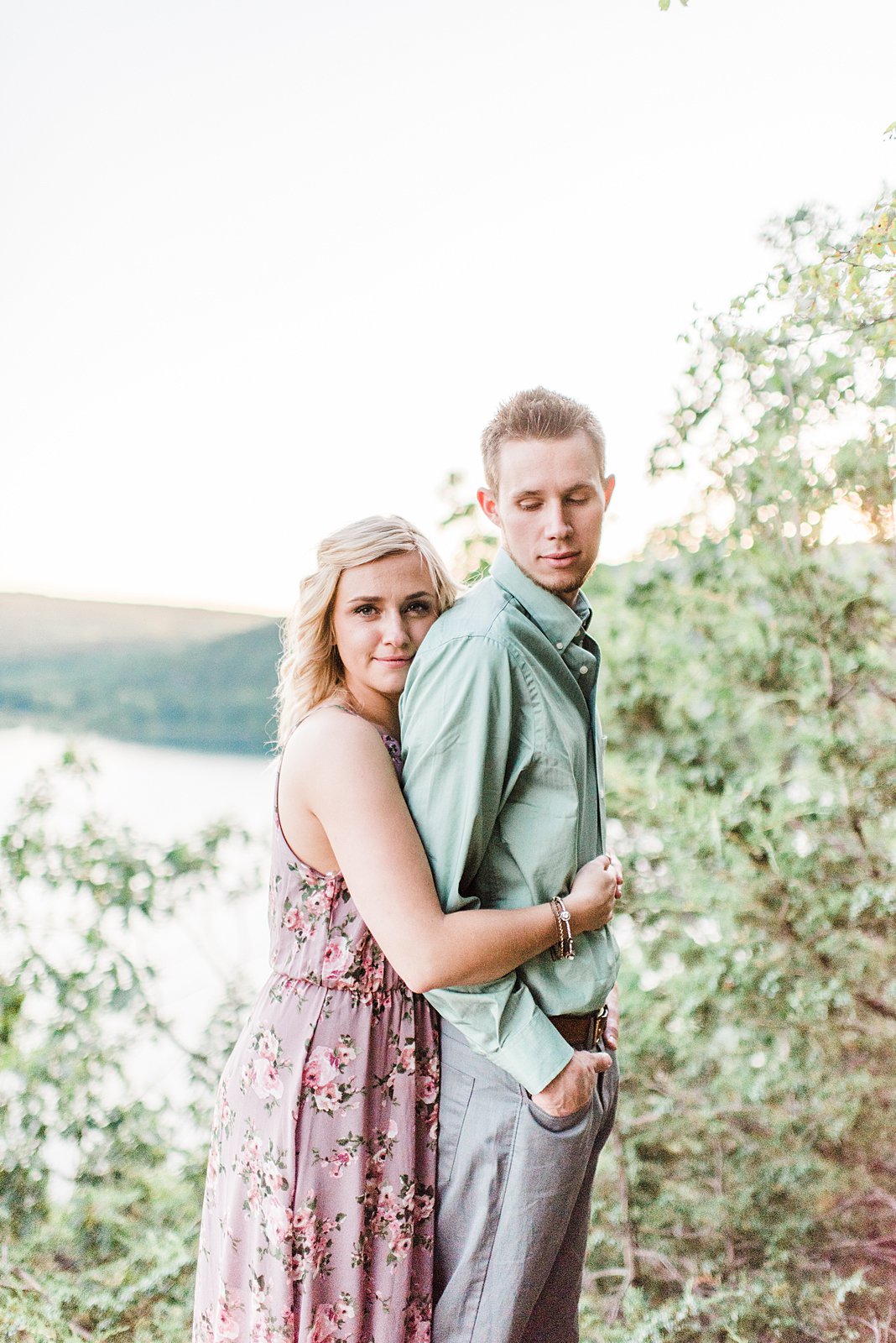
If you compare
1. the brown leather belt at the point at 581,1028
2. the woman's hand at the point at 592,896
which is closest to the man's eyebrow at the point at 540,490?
the woman's hand at the point at 592,896

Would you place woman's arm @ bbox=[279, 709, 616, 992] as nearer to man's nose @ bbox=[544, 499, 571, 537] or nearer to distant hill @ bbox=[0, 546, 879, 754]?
man's nose @ bbox=[544, 499, 571, 537]

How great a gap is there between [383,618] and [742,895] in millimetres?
1616

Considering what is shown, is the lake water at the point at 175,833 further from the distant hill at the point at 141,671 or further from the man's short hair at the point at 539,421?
the man's short hair at the point at 539,421

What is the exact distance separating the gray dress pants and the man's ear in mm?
788

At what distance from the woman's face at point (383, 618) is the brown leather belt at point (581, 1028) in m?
0.55

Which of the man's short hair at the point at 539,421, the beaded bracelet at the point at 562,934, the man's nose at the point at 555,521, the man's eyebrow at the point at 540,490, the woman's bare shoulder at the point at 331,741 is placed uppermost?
A: the man's short hair at the point at 539,421

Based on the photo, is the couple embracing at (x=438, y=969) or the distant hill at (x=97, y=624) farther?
the distant hill at (x=97, y=624)

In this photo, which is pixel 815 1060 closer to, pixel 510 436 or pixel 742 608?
pixel 742 608

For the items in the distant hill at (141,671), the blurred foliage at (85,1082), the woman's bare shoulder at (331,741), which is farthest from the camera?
the distant hill at (141,671)

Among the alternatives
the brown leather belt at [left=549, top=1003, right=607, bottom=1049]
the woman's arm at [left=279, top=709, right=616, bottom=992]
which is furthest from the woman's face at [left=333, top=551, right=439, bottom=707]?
the brown leather belt at [left=549, top=1003, right=607, bottom=1049]

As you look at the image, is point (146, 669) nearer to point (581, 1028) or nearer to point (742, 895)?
point (581, 1028)

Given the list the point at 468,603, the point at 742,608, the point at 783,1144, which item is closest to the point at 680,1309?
the point at 783,1144

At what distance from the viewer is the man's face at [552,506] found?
151 centimetres

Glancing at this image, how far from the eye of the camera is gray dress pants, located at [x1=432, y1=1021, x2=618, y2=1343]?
1.43m
